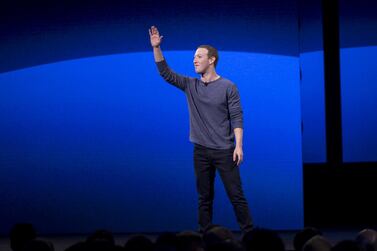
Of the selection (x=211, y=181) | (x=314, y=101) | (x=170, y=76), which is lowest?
(x=211, y=181)

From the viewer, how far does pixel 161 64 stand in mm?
6094

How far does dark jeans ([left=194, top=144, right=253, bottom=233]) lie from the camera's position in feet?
19.6

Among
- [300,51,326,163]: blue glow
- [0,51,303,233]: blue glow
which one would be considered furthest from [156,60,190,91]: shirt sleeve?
[300,51,326,163]: blue glow

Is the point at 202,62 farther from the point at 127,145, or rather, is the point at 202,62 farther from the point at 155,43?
the point at 127,145

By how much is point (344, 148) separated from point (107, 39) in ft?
7.73

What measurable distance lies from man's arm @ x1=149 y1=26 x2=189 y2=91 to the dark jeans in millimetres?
485

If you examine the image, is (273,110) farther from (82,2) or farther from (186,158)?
(82,2)

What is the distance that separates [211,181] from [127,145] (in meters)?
1.41

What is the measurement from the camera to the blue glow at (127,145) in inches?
286

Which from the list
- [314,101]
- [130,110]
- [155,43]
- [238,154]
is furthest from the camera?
[314,101]

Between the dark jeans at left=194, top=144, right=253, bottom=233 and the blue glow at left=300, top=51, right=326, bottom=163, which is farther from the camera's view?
the blue glow at left=300, top=51, right=326, bottom=163

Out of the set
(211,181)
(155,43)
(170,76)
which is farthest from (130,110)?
(211,181)

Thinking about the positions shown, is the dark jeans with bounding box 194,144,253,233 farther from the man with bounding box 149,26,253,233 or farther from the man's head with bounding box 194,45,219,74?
the man's head with bounding box 194,45,219,74

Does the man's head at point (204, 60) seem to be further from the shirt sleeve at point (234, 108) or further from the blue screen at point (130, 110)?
the blue screen at point (130, 110)
